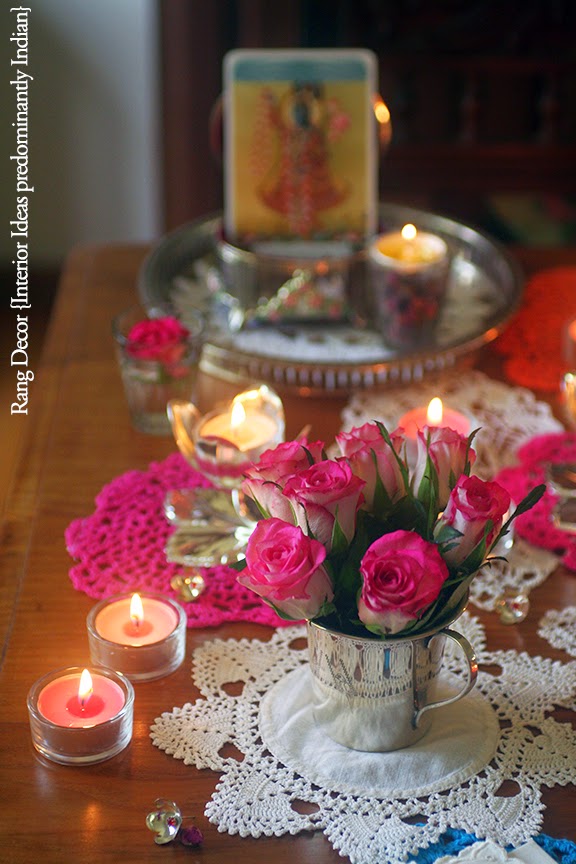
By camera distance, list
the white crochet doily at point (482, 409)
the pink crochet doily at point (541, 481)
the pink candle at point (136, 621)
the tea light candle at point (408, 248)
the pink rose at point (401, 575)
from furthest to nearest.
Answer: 1. the tea light candle at point (408, 248)
2. the white crochet doily at point (482, 409)
3. the pink crochet doily at point (541, 481)
4. the pink candle at point (136, 621)
5. the pink rose at point (401, 575)

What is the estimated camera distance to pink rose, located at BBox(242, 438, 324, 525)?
0.77m

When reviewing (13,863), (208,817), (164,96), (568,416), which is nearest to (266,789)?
(208,817)

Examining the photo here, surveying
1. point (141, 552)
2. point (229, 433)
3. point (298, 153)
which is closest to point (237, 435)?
point (229, 433)

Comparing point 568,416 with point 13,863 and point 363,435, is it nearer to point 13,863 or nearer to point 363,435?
point 363,435

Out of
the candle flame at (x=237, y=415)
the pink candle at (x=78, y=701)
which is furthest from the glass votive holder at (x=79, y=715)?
the candle flame at (x=237, y=415)

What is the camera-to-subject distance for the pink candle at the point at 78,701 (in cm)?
85

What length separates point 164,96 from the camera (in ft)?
8.10

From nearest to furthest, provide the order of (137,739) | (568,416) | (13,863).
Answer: (13,863) < (137,739) < (568,416)

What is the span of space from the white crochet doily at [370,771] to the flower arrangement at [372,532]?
0.13m

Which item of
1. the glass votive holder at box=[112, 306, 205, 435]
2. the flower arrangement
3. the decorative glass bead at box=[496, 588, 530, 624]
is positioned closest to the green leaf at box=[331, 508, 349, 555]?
the flower arrangement

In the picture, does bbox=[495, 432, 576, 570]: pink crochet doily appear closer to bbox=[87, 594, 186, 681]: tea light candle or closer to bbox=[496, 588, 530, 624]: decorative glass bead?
bbox=[496, 588, 530, 624]: decorative glass bead

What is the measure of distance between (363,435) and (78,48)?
2230 millimetres

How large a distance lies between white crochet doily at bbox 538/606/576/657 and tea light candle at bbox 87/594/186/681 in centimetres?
32

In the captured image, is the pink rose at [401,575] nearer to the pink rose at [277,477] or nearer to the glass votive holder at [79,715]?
the pink rose at [277,477]
